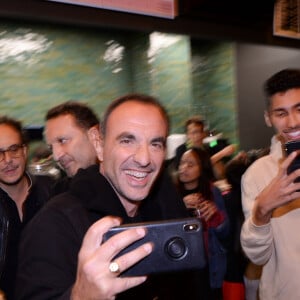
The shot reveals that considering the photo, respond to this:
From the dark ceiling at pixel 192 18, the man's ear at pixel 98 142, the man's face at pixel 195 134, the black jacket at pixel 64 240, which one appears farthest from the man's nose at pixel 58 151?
the man's face at pixel 195 134

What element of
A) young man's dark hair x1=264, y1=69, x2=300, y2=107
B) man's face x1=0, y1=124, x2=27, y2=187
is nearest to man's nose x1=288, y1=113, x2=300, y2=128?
young man's dark hair x1=264, y1=69, x2=300, y2=107

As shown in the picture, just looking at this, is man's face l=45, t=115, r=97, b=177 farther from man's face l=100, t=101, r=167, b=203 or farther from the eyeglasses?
man's face l=100, t=101, r=167, b=203

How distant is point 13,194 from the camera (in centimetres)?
217

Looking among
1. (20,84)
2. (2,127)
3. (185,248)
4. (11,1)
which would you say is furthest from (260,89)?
(185,248)

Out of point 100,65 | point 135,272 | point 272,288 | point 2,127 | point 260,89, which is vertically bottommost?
point 272,288

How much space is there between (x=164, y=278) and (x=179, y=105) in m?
3.31

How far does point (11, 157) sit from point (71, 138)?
0.36 m

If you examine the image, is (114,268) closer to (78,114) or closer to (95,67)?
(78,114)

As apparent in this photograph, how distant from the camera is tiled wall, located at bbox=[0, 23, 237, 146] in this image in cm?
403

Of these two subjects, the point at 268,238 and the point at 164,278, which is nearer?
the point at 164,278

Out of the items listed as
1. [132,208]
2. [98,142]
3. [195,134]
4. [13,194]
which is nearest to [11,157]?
[13,194]

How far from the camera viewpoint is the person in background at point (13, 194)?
1.83 m

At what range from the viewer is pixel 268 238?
1.54 m

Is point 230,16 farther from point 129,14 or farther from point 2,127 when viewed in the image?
point 2,127
